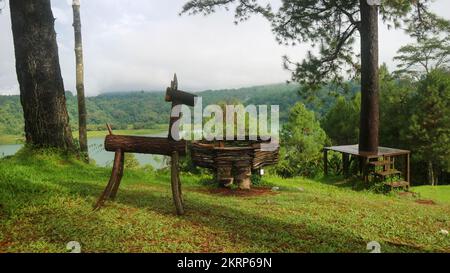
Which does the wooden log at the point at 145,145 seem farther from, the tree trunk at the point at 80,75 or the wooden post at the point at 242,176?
the tree trunk at the point at 80,75

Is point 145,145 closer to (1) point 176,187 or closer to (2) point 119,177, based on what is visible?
(1) point 176,187

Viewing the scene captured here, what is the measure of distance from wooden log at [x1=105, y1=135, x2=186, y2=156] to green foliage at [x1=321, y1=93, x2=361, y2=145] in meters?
37.6

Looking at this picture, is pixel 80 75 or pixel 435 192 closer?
pixel 80 75

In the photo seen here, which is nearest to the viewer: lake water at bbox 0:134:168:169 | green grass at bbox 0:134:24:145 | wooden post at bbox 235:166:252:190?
wooden post at bbox 235:166:252:190

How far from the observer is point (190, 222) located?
680 centimetres

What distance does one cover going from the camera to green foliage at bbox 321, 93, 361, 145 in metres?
42.5

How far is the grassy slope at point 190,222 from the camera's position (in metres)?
5.72

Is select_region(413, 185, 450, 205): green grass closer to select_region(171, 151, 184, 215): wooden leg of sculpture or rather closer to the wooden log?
select_region(171, 151, 184, 215): wooden leg of sculpture

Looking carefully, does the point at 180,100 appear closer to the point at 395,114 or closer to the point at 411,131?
the point at 411,131

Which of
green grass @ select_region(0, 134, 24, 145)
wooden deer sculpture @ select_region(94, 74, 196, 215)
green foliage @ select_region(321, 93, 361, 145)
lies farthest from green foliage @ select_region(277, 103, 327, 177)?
wooden deer sculpture @ select_region(94, 74, 196, 215)

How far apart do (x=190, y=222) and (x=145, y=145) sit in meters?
1.79

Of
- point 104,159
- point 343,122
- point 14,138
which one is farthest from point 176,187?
point 104,159

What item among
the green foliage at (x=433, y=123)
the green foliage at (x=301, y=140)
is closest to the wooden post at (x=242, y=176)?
the green foliage at (x=433, y=123)

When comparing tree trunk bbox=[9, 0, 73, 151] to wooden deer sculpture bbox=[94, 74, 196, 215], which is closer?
wooden deer sculpture bbox=[94, 74, 196, 215]
